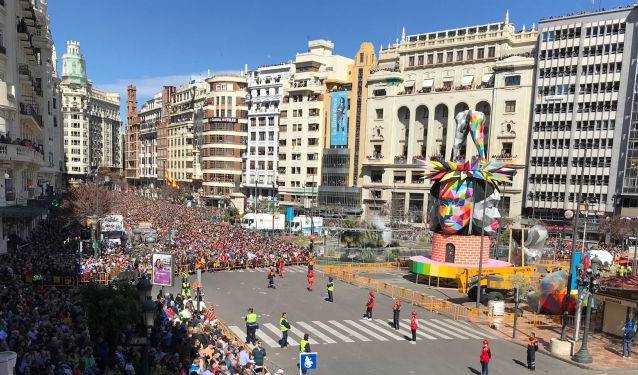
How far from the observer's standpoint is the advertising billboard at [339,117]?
273 ft

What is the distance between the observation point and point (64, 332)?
15133 mm

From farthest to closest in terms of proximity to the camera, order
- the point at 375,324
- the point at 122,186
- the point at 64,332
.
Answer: the point at 122,186 → the point at 375,324 → the point at 64,332

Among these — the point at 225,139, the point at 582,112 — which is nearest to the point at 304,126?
the point at 225,139

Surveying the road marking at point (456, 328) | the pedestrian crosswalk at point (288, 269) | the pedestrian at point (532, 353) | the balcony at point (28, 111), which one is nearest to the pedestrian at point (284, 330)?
the road marking at point (456, 328)

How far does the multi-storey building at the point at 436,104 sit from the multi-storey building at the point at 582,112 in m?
2.23

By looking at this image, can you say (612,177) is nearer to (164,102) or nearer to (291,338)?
(291,338)

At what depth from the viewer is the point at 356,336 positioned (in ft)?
72.1

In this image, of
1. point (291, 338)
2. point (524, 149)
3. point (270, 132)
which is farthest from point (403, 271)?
point (270, 132)

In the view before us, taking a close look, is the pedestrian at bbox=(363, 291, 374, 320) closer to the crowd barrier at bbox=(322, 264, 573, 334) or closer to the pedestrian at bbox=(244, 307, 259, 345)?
the crowd barrier at bbox=(322, 264, 573, 334)

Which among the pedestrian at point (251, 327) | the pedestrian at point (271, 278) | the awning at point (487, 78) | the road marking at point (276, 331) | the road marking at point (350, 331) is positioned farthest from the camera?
the awning at point (487, 78)

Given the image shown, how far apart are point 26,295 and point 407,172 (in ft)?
203

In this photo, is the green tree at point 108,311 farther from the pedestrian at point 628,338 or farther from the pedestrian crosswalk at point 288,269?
the pedestrian crosswalk at point 288,269

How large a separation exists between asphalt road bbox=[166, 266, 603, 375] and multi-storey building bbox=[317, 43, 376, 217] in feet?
164

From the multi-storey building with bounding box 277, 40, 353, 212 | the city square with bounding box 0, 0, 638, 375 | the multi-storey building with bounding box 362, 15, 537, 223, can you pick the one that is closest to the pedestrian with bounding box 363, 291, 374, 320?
the city square with bounding box 0, 0, 638, 375
